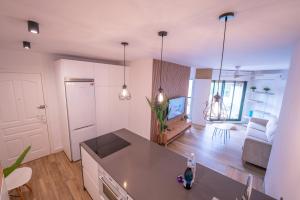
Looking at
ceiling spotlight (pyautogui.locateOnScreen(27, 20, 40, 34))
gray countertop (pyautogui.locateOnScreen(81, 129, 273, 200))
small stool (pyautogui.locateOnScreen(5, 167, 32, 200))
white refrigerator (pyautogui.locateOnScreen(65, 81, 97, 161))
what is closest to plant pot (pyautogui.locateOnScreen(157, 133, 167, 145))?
gray countertop (pyautogui.locateOnScreen(81, 129, 273, 200))

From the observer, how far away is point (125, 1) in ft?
3.08

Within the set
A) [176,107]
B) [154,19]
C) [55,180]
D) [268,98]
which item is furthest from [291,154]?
[268,98]

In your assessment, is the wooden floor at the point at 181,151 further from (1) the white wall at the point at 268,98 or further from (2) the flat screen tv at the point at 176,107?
(1) the white wall at the point at 268,98

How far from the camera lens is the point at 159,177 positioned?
1372 mm

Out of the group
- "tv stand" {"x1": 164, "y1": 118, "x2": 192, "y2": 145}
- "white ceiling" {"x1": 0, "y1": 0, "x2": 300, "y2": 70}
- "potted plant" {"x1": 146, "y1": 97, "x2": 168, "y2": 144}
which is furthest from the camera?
"tv stand" {"x1": 164, "y1": 118, "x2": 192, "y2": 145}

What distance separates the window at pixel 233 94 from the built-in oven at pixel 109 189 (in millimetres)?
5892

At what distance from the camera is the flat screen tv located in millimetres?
4188

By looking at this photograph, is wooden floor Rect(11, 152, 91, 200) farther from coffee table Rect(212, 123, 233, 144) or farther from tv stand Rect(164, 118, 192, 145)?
coffee table Rect(212, 123, 233, 144)

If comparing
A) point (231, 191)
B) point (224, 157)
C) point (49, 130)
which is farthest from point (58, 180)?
point (224, 157)

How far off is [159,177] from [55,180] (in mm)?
2341

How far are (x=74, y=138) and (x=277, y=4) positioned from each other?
3709 millimetres

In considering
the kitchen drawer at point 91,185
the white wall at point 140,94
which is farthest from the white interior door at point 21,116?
the white wall at point 140,94

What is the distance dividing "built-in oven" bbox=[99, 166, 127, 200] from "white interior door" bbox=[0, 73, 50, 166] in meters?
2.45

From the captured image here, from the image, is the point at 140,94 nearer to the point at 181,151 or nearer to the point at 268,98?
the point at 181,151
